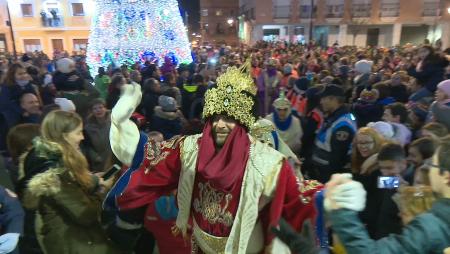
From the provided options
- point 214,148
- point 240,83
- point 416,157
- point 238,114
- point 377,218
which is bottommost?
point 377,218

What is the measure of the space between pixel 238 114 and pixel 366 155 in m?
2.00

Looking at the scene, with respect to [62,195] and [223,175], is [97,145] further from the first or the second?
[223,175]

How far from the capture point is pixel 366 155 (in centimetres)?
368

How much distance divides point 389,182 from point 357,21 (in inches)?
1412

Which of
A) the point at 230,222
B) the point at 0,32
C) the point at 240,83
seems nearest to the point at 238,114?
the point at 240,83

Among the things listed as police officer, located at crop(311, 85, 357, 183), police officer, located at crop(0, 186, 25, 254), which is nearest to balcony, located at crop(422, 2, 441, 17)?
police officer, located at crop(311, 85, 357, 183)

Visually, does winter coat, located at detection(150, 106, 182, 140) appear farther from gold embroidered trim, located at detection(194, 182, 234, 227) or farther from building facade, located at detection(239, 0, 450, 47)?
building facade, located at detection(239, 0, 450, 47)

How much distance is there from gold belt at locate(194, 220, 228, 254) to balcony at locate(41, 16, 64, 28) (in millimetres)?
35143

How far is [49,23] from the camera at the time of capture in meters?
32.7

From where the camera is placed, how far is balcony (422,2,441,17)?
34.0 metres

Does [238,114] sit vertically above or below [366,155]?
above

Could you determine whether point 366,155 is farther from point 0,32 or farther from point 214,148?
point 0,32

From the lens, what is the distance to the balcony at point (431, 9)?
33981 mm

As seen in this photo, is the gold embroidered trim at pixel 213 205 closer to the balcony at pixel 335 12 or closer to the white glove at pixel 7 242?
the white glove at pixel 7 242
